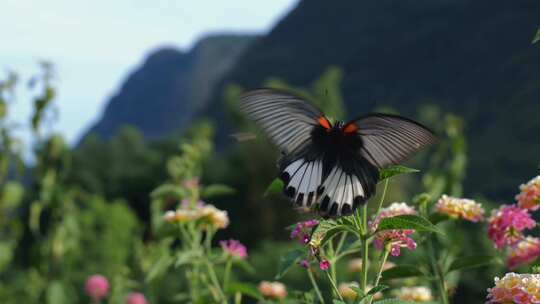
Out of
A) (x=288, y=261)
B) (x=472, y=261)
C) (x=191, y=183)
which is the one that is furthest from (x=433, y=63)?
(x=288, y=261)

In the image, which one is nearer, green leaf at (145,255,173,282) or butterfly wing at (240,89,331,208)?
butterfly wing at (240,89,331,208)

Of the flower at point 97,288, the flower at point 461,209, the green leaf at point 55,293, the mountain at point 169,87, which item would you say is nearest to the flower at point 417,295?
the flower at point 461,209

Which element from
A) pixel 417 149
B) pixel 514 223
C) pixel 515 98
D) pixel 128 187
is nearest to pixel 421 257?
pixel 514 223

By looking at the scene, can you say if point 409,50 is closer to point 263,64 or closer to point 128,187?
point 263,64

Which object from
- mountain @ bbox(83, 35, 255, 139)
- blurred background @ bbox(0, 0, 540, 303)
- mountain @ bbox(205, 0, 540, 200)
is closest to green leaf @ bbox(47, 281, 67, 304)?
blurred background @ bbox(0, 0, 540, 303)

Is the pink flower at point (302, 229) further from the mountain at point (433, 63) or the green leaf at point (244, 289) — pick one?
the mountain at point (433, 63)

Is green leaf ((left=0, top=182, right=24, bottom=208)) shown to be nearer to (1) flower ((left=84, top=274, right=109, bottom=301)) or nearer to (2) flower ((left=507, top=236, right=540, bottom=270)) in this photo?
(1) flower ((left=84, top=274, right=109, bottom=301))

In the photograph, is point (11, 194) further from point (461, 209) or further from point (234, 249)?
point (461, 209)
